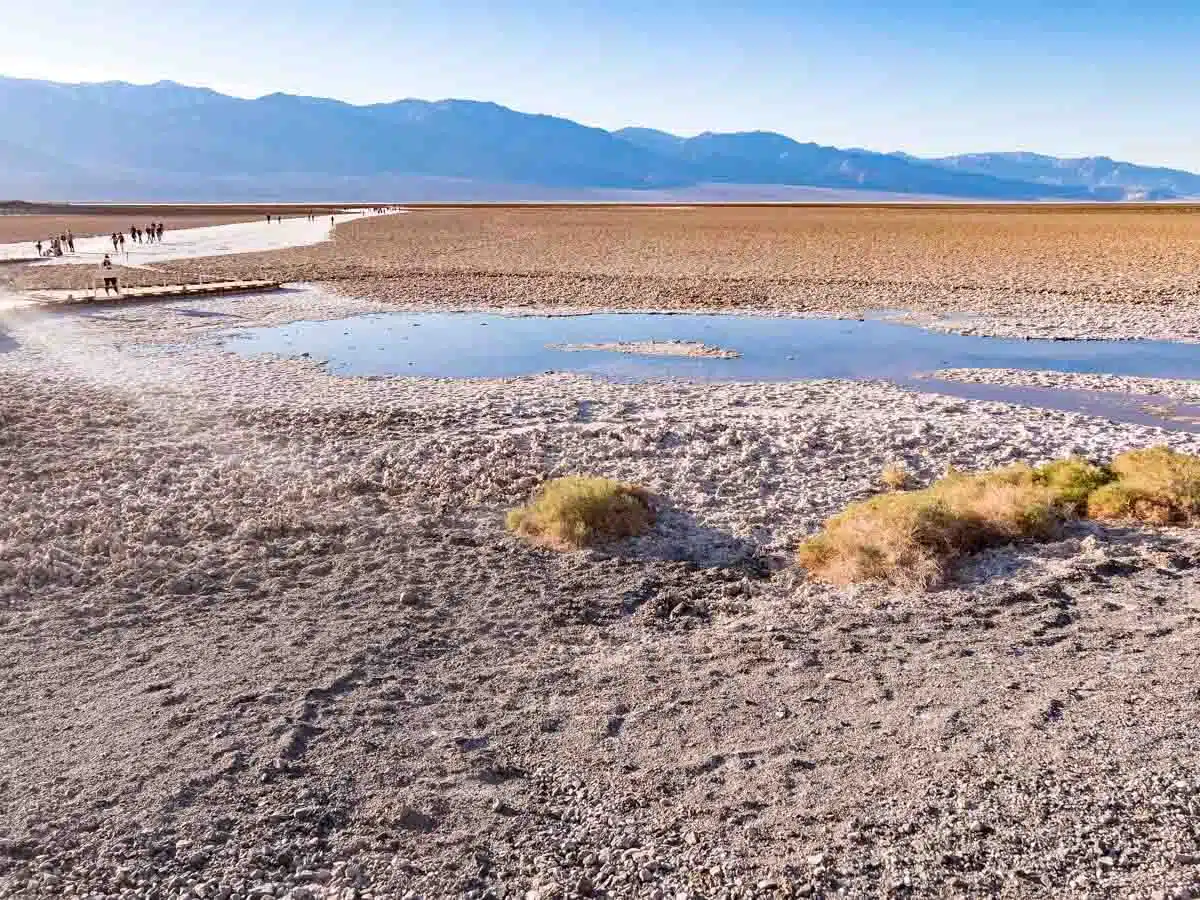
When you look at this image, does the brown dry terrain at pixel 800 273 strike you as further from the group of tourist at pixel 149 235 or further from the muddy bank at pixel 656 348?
the group of tourist at pixel 149 235

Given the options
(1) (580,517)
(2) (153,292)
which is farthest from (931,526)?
(2) (153,292)

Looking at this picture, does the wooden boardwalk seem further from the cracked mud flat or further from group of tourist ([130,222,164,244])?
group of tourist ([130,222,164,244])

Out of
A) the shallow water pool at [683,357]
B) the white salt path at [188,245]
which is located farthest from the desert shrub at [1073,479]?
the white salt path at [188,245]

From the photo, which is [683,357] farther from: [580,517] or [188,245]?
[188,245]

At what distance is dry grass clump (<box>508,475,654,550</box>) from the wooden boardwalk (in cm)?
2001

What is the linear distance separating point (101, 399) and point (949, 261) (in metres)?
31.2

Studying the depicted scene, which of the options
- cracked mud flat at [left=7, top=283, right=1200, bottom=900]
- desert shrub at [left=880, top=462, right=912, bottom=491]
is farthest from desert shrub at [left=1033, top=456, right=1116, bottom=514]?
desert shrub at [left=880, top=462, right=912, bottom=491]

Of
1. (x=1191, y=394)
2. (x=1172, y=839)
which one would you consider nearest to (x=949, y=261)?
(x=1191, y=394)

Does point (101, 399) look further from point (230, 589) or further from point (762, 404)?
point (762, 404)

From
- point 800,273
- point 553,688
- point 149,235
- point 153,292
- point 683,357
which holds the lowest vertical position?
point 553,688

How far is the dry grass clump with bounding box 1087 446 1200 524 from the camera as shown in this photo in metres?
9.05

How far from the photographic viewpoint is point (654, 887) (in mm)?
4520

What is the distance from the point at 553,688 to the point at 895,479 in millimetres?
5502

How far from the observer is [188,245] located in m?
51.3
